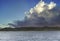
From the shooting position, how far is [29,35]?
3361mm

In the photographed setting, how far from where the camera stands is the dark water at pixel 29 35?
3332 mm

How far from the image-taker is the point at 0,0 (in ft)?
11.1

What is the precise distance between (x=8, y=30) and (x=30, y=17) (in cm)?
44

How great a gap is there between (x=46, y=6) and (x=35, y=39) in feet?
1.94

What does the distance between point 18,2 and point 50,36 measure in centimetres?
80

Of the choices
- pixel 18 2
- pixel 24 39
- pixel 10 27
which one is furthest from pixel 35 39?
pixel 18 2

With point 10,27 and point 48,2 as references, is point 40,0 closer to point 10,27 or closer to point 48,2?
point 48,2

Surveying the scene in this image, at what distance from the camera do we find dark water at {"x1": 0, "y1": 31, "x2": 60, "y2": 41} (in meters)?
3.33

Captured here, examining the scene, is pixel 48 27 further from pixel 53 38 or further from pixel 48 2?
pixel 48 2

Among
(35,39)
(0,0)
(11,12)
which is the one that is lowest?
(35,39)

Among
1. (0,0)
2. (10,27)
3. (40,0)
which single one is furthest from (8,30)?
(40,0)

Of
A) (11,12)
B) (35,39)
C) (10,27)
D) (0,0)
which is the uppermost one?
(0,0)

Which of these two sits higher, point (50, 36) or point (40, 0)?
point (40, 0)

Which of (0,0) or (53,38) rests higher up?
(0,0)
